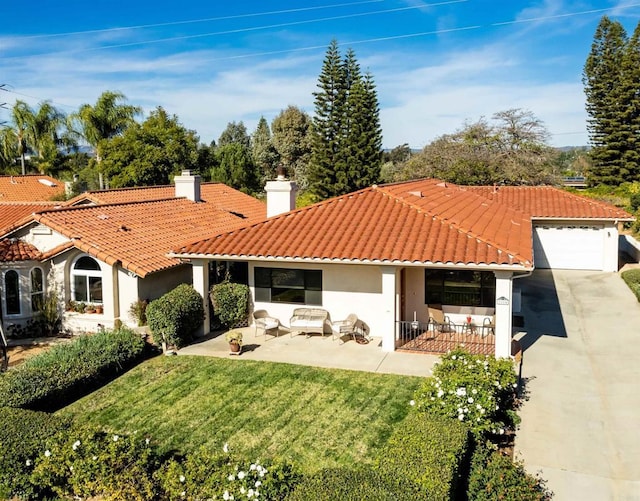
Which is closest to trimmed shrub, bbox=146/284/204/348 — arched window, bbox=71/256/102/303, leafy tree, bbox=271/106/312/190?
arched window, bbox=71/256/102/303

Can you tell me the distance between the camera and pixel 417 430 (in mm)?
8766

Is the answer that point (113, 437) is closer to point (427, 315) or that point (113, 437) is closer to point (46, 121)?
point (427, 315)

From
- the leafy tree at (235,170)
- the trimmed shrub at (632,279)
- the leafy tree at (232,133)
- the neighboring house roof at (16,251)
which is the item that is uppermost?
the leafy tree at (232,133)

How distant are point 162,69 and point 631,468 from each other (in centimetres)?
3731

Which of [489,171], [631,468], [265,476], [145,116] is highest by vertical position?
[145,116]

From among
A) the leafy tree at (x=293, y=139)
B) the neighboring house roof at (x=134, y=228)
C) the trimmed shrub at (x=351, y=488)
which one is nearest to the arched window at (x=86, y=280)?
the neighboring house roof at (x=134, y=228)

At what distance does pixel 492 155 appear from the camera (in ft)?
158

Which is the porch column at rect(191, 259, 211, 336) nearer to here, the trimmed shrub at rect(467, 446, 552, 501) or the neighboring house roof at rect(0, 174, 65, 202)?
the trimmed shrub at rect(467, 446, 552, 501)

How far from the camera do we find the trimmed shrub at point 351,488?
22.6 ft

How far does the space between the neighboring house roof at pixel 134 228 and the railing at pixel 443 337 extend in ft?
22.1

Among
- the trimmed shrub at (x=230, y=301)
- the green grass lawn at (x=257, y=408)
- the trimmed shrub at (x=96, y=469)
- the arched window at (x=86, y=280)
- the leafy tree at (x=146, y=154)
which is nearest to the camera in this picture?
the trimmed shrub at (x=96, y=469)

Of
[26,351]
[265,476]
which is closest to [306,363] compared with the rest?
[265,476]

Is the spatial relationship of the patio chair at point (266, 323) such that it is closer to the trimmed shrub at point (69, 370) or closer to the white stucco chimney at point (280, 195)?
the trimmed shrub at point (69, 370)

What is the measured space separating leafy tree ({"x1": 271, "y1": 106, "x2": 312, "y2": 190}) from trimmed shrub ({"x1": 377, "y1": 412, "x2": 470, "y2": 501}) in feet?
200
